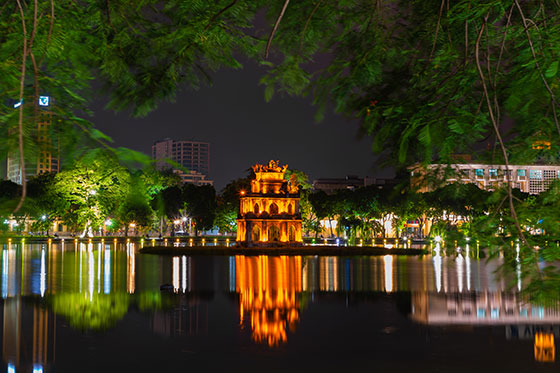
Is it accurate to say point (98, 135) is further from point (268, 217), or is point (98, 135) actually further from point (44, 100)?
point (268, 217)

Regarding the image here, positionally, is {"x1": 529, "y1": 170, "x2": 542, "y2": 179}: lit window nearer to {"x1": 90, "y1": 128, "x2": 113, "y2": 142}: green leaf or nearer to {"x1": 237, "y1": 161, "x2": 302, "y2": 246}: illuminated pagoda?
{"x1": 90, "y1": 128, "x2": 113, "y2": 142}: green leaf

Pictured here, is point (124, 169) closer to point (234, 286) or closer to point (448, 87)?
point (448, 87)

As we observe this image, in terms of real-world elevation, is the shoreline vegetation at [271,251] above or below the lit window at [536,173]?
below

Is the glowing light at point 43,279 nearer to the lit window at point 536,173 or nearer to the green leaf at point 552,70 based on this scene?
the lit window at point 536,173

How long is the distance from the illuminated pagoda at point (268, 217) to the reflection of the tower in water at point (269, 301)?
2635 cm

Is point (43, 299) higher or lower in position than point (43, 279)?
lower

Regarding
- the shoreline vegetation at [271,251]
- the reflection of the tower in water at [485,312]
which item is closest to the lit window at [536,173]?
the reflection of the tower in water at [485,312]

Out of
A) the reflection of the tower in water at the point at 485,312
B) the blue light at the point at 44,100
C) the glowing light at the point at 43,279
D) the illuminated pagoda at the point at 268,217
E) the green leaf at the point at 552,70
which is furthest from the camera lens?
the illuminated pagoda at the point at 268,217

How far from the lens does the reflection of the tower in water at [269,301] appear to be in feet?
50.9

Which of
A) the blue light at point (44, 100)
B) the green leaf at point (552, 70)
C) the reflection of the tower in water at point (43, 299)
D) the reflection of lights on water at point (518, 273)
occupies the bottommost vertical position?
the reflection of the tower in water at point (43, 299)

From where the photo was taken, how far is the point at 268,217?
2450 inches

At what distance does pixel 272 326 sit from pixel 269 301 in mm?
5168

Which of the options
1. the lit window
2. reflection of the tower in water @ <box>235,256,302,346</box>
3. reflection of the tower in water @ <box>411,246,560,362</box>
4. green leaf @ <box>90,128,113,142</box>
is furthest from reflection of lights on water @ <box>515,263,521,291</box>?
reflection of the tower in water @ <box>235,256,302,346</box>

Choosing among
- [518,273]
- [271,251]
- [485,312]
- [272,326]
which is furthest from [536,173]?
[271,251]
